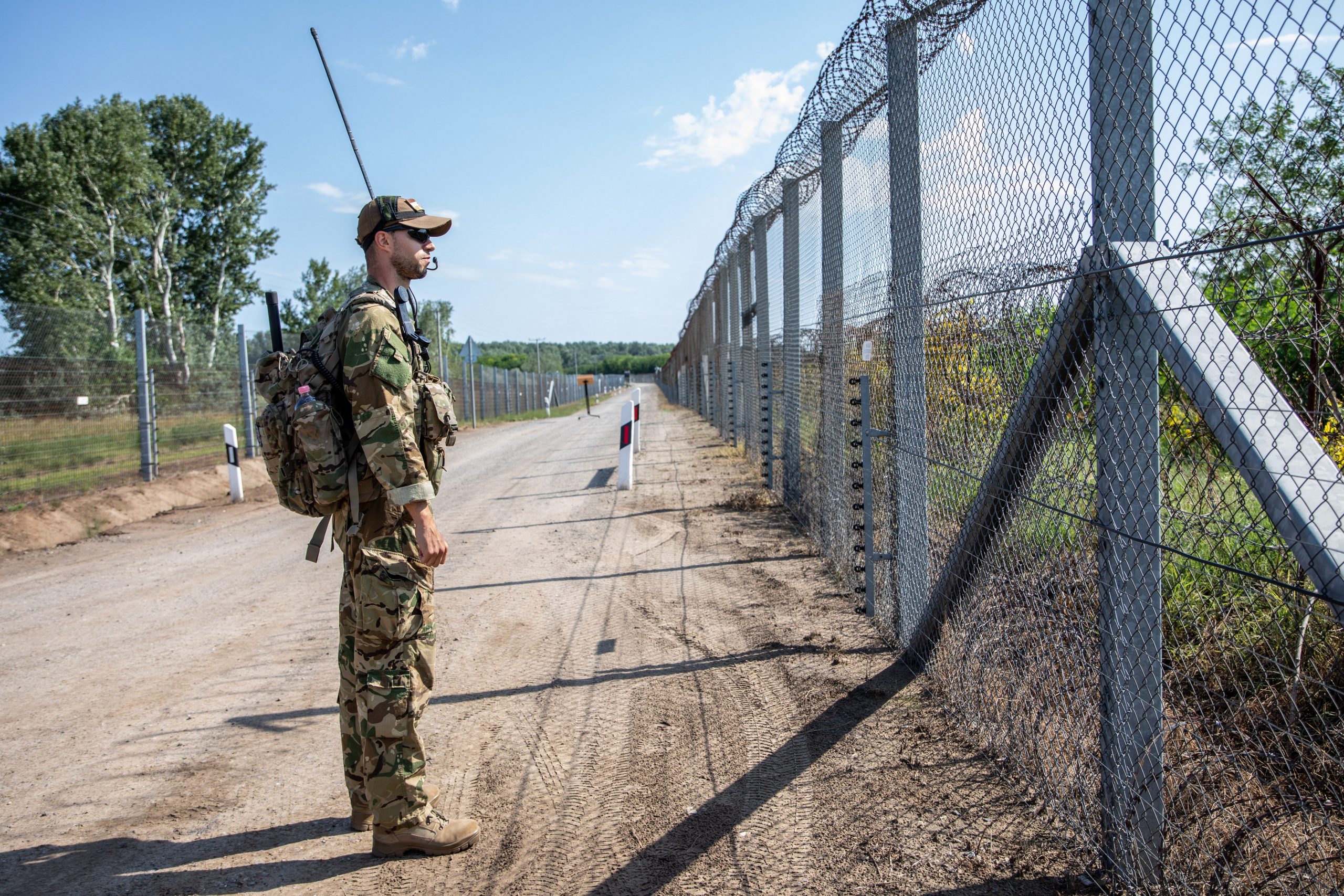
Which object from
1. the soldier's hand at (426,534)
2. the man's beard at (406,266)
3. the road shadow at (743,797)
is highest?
the man's beard at (406,266)

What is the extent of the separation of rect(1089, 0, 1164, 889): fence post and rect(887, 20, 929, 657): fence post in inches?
60.5

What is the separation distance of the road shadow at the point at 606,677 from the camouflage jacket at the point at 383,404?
165cm

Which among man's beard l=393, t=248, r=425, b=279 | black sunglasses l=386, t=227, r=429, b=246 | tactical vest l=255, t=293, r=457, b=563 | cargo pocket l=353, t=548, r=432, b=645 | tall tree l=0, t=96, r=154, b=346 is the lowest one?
cargo pocket l=353, t=548, r=432, b=645

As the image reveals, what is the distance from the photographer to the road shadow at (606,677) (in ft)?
12.3

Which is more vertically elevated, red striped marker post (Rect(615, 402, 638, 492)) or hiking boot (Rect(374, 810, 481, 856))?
red striped marker post (Rect(615, 402, 638, 492))

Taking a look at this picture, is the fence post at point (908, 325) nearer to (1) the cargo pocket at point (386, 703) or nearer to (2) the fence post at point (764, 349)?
(1) the cargo pocket at point (386, 703)

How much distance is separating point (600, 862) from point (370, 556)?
116 cm

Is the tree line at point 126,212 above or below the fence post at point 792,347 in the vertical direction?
above

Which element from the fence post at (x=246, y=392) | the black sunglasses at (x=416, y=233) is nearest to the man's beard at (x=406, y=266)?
the black sunglasses at (x=416, y=233)

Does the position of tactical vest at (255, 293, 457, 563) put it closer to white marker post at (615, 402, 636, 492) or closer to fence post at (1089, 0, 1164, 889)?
fence post at (1089, 0, 1164, 889)

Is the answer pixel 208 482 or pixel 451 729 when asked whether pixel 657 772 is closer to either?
pixel 451 729

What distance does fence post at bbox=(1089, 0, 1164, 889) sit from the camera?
2.05 metres

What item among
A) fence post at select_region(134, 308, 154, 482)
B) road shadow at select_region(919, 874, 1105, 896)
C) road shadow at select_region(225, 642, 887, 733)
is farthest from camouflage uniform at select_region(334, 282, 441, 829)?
fence post at select_region(134, 308, 154, 482)

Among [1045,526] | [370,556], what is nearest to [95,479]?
[370,556]
